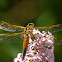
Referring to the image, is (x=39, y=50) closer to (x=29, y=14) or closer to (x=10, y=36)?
(x=10, y=36)

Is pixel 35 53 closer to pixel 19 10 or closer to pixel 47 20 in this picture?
pixel 47 20

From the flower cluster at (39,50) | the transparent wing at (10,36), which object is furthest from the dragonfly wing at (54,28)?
the transparent wing at (10,36)

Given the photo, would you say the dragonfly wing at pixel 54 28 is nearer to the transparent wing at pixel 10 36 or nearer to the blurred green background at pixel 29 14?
the transparent wing at pixel 10 36

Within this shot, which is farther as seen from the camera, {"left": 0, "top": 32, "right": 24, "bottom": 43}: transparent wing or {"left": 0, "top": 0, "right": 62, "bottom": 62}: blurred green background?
{"left": 0, "top": 0, "right": 62, "bottom": 62}: blurred green background

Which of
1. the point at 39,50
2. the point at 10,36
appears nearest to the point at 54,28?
the point at 39,50

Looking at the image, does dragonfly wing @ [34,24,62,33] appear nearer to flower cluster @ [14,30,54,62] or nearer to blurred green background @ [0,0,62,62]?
flower cluster @ [14,30,54,62]

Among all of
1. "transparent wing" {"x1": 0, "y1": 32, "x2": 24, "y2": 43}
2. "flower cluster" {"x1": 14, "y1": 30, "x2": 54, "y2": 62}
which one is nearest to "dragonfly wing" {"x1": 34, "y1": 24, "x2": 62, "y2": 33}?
"flower cluster" {"x1": 14, "y1": 30, "x2": 54, "y2": 62}

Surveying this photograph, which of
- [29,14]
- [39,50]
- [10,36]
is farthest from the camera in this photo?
[29,14]

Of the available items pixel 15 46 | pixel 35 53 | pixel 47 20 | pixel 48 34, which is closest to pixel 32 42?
pixel 35 53

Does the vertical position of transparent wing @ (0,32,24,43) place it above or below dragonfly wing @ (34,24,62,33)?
below
